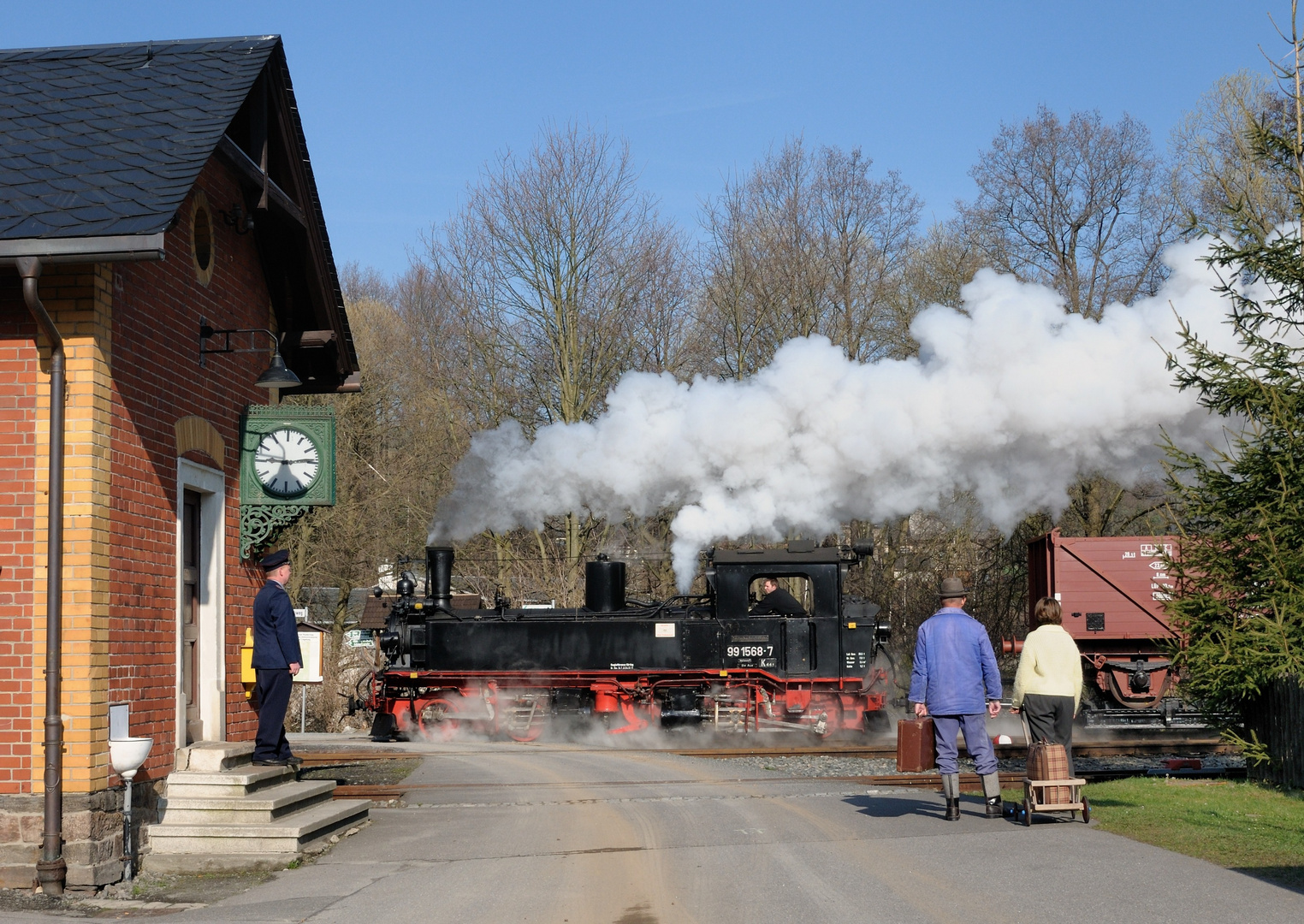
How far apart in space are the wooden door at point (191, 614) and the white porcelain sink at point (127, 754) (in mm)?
1527

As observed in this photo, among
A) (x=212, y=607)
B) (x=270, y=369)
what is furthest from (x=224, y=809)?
(x=270, y=369)

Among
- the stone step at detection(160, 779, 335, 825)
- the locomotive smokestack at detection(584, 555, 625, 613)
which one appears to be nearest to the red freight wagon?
the locomotive smokestack at detection(584, 555, 625, 613)

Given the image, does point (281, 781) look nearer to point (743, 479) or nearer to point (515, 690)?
point (515, 690)

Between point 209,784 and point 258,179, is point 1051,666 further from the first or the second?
point 258,179

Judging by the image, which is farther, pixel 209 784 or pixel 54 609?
pixel 209 784

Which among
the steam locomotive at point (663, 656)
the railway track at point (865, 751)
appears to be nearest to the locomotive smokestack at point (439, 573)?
the steam locomotive at point (663, 656)

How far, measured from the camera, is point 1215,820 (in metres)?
8.76

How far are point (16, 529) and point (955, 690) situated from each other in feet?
20.1

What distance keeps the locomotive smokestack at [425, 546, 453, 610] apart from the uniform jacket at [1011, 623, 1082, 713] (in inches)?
487

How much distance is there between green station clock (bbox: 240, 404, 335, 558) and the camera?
9906 millimetres

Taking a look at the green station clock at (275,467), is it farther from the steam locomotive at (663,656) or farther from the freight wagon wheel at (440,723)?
the freight wagon wheel at (440,723)

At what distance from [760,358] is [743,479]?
33.2 feet

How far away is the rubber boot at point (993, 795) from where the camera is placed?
8.66 m

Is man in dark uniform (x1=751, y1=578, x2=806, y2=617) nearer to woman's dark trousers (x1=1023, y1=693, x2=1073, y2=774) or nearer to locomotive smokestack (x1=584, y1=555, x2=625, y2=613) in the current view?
locomotive smokestack (x1=584, y1=555, x2=625, y2=613)
